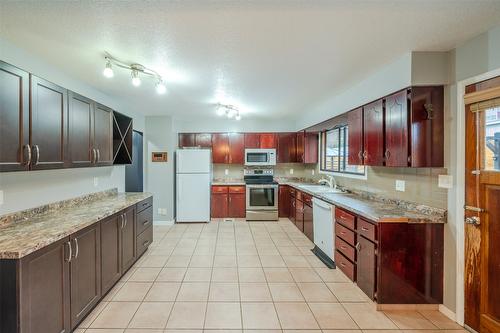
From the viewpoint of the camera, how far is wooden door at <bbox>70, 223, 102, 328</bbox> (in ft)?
6.47

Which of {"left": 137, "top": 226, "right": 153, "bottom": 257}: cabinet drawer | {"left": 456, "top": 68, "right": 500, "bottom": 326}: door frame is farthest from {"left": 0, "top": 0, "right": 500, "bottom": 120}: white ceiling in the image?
{"left": 137, "top": 226, "right": 153, "bottom": 257}: cabinet drawer

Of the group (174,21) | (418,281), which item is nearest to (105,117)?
(174,21)

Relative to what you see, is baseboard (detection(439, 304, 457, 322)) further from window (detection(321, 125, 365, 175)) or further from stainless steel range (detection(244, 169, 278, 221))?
stainless steel range (detection(244, 169, 278, 221))

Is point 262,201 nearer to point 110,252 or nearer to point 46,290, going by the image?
point 110,252

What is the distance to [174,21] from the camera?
1771mm

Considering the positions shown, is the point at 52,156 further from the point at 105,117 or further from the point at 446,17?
the point at 446,17

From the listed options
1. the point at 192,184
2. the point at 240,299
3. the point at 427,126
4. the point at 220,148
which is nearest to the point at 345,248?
the point at 240,299

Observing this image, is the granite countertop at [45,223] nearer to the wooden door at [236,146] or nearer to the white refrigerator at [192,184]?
the white refrigerator at [192,184]

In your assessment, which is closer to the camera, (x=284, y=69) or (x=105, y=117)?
(x=284, y=69)

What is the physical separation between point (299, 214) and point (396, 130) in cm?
285

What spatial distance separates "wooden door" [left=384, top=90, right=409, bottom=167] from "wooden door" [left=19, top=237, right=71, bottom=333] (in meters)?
3.05

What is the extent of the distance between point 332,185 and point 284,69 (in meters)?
2.59

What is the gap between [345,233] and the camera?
2.94 metres

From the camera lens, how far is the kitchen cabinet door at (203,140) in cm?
595
